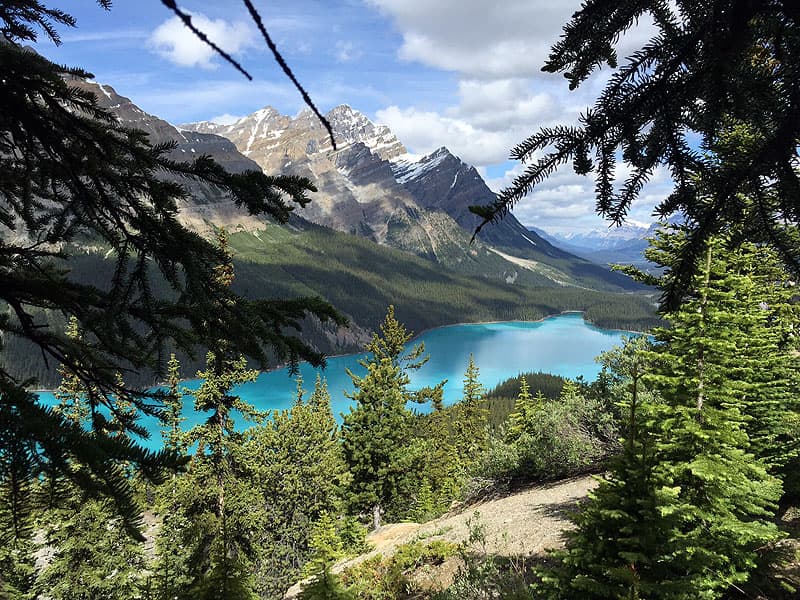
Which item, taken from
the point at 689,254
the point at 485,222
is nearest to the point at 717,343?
the point at 689,254

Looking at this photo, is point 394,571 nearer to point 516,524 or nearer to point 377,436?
point 516,524

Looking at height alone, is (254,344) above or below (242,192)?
below

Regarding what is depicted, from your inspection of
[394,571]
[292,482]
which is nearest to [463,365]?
[292,482]

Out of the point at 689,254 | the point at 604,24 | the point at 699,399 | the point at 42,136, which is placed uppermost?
the point at 604,24

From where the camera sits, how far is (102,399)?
419 centimetres

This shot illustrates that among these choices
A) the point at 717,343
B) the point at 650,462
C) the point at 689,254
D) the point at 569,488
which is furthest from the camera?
the point at 569,488

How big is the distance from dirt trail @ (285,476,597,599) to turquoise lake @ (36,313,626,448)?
6722 centimetres

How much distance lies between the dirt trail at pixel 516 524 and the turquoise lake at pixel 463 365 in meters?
67.2

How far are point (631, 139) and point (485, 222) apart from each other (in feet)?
4.14

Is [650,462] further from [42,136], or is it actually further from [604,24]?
[42,136]

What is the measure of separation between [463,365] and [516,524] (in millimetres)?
134430

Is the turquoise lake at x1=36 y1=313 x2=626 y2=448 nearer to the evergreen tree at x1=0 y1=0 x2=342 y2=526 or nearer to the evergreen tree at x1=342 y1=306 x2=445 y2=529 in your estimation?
the evergreen tree at x1=342 y1=306 x2=445 y2=529

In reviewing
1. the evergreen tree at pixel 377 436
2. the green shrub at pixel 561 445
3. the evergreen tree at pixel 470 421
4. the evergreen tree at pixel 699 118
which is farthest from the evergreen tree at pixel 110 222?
the evergreen tree at pixel 470 421

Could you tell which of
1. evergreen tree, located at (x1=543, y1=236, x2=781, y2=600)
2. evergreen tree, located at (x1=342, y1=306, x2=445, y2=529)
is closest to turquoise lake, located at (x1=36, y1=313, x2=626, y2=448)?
evergreen tree, located at (x1=342, y1=306, x2=445, y2=529)
